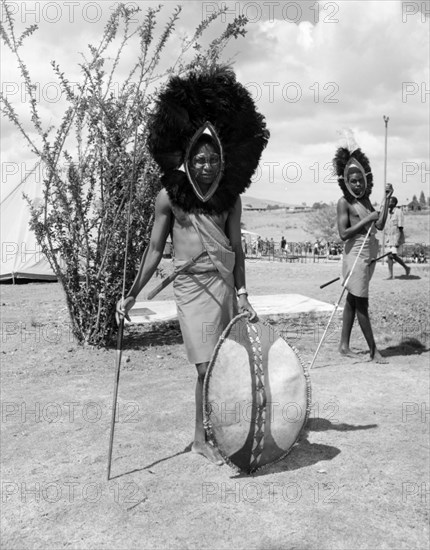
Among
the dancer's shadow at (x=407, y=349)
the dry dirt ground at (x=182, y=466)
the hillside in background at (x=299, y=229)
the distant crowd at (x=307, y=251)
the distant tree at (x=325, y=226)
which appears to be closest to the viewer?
the dry dirt ground at (x=182, y=466)

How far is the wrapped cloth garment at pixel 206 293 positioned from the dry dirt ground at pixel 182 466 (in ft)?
2.65

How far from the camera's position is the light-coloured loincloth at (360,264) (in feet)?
21.3

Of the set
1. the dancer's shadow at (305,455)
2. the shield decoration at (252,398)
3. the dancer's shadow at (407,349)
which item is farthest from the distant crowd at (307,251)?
the shield decoration at (252,398)

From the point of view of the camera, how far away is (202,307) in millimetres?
3766

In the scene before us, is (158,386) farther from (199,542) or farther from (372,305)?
(372,305)

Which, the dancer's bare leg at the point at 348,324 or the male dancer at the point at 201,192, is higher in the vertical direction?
the male dancer at the point at 201,192

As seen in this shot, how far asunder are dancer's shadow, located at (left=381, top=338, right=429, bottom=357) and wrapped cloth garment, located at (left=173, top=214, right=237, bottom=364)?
147 inches

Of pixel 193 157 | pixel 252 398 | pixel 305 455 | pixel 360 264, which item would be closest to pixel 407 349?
pixel 360 264

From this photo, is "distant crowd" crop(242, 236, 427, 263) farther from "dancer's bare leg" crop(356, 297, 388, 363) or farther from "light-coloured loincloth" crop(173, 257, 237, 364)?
"light-coloured loincloth" crop(173, 257, 237, 364)

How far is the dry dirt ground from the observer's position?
2977 mm

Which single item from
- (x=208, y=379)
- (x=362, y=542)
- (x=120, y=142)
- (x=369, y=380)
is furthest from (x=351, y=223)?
(x=362, y=542)

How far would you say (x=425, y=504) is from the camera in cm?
326

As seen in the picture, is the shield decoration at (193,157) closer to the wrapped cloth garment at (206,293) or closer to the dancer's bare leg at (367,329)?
the wrapped cloth garment at (206,293)

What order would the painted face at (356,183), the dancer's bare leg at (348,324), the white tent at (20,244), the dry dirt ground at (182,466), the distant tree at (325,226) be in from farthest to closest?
1. the distant tree at (325,226)
2. the white tent at (20,244)
3. the dancer's bare leg at (348,324)
4. the painted face at (356,183)
5. the dry dirt ground at (182,466)
